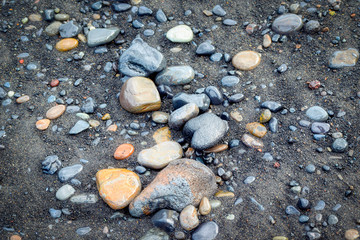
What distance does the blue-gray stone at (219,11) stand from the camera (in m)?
3.39

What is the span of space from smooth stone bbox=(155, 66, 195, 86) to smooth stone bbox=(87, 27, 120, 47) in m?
0.78

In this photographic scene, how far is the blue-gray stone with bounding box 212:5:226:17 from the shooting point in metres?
3.39

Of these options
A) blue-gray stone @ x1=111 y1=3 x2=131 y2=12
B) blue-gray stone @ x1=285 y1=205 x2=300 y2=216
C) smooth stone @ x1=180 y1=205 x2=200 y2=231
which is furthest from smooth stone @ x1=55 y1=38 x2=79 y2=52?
blue-gray stone @ x1=285 y1=205 x2=300 y2=216

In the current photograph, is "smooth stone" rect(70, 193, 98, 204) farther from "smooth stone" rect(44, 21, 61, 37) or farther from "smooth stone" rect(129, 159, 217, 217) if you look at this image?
"smooth stone" rect(44, 21, 61, 37)

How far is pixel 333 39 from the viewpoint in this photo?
307cm

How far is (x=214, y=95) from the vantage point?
2738mm

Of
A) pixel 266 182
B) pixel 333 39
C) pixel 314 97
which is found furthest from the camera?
pixel 333 39

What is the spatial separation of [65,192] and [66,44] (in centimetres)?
174

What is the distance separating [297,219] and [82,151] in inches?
72.5

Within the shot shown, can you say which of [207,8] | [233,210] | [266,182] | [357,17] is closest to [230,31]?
[207,8]

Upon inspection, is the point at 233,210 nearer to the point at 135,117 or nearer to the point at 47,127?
the point at 135,117

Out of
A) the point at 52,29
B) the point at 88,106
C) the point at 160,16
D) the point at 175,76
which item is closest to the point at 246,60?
the point at 175,76

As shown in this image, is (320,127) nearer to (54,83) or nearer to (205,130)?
(205,130)

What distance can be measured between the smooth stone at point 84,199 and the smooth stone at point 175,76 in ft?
4.18
